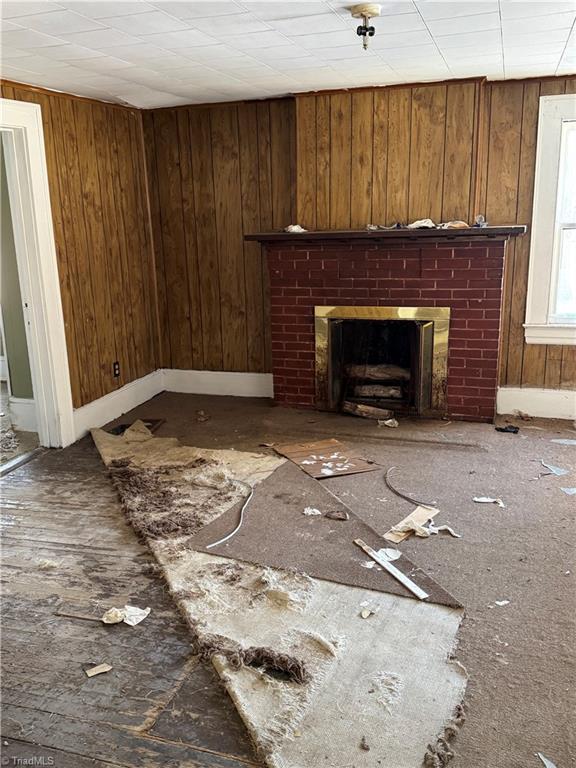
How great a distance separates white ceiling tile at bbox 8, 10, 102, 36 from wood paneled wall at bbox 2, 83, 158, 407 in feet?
3.90

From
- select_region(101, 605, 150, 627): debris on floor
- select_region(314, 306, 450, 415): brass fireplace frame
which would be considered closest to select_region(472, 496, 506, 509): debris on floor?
select_region(314, 306, 450, 415): brass fireplace frame

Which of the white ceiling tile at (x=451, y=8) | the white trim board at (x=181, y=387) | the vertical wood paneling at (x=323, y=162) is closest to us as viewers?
the white ceiling tile at (x=451, y=8)

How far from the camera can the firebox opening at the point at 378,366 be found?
4.79 meters

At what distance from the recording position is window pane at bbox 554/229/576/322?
14.9ft

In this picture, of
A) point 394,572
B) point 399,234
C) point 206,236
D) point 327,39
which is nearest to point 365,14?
point 327,39

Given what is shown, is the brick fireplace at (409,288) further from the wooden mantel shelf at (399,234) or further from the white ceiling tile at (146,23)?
the white ceiling tile at (146,23)

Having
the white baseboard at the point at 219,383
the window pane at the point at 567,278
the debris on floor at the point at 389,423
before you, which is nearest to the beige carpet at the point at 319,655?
the debris on floor at the point at 389,423

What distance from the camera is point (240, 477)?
380 centimetres

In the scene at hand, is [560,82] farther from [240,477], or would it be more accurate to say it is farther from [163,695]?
[163,695]

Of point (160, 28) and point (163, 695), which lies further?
point (160, 28)

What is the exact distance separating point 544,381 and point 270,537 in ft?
8.69

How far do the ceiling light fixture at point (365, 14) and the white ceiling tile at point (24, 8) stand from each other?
115 centimetres

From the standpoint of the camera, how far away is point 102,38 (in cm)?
296

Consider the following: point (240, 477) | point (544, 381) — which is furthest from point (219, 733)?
point (544, 381)
